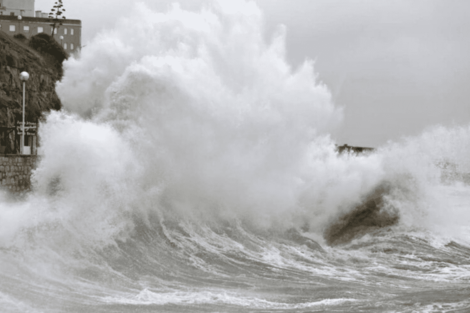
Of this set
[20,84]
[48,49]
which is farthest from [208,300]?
[48,49]

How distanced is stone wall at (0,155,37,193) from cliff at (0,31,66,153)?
11.3 m

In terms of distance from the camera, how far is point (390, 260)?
1556cm

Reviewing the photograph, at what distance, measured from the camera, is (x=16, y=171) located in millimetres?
20203

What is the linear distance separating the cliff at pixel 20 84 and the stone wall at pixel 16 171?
1132 centimetres

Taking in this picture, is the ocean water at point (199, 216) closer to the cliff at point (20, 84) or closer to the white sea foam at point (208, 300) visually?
the white sea foam at point (208, 300)

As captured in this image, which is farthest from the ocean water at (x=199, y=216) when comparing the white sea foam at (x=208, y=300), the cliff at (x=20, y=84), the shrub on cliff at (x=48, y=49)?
the shrub on cliff at (x=48, y=49)

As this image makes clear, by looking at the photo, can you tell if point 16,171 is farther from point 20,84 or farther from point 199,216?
point 20,84

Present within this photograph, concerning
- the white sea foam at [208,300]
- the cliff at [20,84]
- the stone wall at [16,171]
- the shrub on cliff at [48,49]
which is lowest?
the white sea foam at [208,300]

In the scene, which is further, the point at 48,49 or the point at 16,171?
the point at 48,49

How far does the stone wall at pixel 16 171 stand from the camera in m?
19.5

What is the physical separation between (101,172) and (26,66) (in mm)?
27689

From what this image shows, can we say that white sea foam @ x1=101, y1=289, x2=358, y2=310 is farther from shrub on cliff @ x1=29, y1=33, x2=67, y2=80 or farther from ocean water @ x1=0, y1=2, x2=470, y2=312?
shrub on cliff @ x1=29, y1=33, x2=67, y2=80

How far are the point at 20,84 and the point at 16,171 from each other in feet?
67.7

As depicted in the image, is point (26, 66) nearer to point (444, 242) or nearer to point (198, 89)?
point (198, 89)
